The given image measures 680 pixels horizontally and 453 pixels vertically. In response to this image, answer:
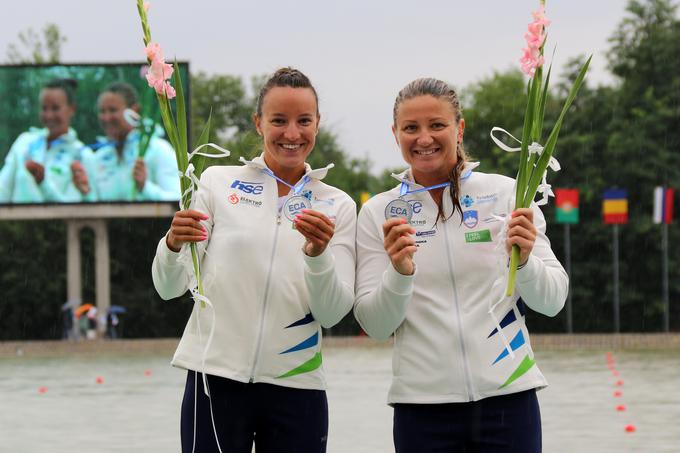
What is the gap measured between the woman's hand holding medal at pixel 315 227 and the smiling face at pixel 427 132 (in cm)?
35

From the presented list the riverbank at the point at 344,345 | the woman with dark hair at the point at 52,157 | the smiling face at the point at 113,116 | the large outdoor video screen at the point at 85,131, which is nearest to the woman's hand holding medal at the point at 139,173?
the large outdoor video screen at the point at 85,131

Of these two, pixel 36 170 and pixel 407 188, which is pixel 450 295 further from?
pixel 36 170

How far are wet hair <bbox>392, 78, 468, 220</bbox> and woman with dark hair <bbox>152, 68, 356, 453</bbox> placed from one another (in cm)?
31

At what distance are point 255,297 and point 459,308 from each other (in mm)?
635

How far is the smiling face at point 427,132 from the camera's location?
3.71 m

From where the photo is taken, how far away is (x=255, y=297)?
150 inches

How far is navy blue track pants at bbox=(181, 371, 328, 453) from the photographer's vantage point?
378cm

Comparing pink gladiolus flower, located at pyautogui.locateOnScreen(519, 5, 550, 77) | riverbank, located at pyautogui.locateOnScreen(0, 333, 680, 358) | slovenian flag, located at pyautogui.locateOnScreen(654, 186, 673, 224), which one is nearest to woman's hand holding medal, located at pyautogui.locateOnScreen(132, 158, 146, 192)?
riverbank, located at pyautogui.locateOnScreen(0, 333, 680, 358)

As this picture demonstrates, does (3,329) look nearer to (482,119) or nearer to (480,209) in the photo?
(482,119)

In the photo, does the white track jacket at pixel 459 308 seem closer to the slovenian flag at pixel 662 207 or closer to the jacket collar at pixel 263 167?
the jacket collar at pixel 263 167

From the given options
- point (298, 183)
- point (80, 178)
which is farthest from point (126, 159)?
point (298, 183)

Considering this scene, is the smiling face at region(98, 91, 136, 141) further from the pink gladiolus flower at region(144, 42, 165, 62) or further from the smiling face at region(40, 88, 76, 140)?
the pink gladiolus flower at region(144, 42, 165, 62)

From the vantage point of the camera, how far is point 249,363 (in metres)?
3.79

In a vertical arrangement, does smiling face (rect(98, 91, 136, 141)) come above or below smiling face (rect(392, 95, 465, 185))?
above
